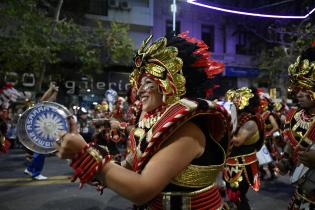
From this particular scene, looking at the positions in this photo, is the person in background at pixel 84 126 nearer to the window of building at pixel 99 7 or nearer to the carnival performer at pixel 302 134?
the carnival performer at pixel 302 134

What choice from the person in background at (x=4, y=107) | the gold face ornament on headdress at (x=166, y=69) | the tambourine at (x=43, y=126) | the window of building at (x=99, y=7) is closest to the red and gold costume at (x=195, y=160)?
the gold face ornament on headdress at (x=166, y=69)

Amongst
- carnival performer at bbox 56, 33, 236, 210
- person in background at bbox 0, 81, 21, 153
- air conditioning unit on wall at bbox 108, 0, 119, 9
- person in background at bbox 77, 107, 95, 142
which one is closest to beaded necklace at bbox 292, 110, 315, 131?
carnival performer at bbox 56, 33, 236, 210

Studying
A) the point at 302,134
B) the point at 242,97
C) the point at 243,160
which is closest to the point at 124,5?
the point at 242,97

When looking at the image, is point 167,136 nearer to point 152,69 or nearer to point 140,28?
point 152,69

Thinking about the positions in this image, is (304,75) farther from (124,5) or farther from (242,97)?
(124,5)

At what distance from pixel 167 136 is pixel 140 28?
74.4 feet

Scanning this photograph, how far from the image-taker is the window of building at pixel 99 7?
21.9 meters

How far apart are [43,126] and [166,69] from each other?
2.74 feet

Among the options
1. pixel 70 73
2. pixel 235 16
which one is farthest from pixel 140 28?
pixel 235 16

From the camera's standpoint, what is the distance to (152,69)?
230 centimetres

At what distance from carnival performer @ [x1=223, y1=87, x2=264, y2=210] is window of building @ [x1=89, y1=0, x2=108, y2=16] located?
18143 millimetres

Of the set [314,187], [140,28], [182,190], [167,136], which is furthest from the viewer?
[140,28]

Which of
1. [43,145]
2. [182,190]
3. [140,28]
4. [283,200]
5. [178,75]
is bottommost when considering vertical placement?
[283,200]

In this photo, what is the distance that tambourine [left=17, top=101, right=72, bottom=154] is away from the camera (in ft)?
7.17
